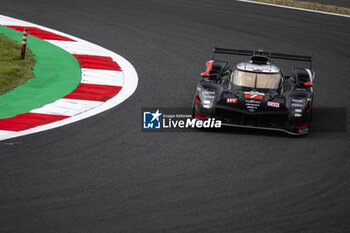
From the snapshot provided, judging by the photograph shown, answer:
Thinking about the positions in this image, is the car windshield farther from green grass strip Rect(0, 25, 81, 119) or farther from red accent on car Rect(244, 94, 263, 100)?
green grass strip Rect(0, 25, 81, 119)

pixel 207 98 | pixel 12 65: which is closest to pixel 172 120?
pixel 207 98

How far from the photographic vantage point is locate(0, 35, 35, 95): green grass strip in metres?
12.0

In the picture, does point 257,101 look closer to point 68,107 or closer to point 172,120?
point 172,120

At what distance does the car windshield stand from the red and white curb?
2359 mm

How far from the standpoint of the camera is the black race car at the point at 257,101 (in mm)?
10117

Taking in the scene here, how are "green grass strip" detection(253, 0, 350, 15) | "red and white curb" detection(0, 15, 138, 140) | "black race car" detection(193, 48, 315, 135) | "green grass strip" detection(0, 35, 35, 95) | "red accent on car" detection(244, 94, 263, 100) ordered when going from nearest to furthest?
"red and white curb" detection(0, 15, 138, 140)
"black race car" detection(193, 48, 315, 135)
"red accent on car" detection(244, 94, 263, 100)
"green grass strip" detection(0, 35, 35, 95)
"green grass strip" detection(253, 0, 350, 15)

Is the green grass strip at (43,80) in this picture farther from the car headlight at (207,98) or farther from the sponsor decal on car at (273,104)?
the sponsor decal on car at (273,104)

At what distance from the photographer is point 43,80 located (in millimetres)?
12477

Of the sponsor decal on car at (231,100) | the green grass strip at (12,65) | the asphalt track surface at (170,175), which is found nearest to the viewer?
the asphalt track surface at (170,175)

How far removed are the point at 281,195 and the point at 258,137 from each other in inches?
94.9

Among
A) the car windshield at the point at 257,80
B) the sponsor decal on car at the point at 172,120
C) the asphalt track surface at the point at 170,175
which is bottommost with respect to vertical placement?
the sponsor decal on car at the point at 172,120

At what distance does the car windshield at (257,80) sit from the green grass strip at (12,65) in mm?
4509

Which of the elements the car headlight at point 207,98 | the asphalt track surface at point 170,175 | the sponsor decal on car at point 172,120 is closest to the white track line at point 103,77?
the asphalt track surface at point 170,175

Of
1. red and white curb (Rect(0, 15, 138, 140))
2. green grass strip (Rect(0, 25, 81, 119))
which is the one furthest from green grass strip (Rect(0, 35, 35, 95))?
red and white curb (Rect(0, 15, 138, 140))
